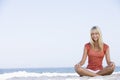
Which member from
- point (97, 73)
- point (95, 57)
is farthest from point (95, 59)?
point (97, 73)

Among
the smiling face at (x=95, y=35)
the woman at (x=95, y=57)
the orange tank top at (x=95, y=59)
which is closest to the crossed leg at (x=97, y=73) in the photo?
the woman at (x=95, y=57)

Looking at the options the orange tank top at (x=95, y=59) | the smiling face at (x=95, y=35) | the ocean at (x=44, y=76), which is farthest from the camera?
the orange tank top at (x=95, y=59)

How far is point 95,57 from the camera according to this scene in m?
5.71

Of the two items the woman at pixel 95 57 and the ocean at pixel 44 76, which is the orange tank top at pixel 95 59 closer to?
the woman at pixel 95 57

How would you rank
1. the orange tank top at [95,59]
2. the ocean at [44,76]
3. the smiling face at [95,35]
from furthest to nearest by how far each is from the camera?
1. the orange tank top at [95,59]
2. the smiling face at [95,35]
3. the ocean at [44,76]

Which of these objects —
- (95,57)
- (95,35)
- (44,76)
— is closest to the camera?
(95,35)

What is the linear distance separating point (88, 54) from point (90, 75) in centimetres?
43

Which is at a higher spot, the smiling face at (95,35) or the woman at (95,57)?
the smiling face at (95,35)

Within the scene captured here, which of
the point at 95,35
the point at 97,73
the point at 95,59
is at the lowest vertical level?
the point at 97,73

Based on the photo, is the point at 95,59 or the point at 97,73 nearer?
the point at 97,73

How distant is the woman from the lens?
18.1 ft

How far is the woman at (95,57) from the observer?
552cm

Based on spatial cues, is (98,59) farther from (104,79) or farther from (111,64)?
(104,79)

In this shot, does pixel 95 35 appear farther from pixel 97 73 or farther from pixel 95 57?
pixel 97 73
